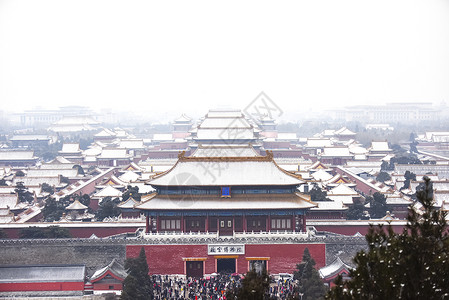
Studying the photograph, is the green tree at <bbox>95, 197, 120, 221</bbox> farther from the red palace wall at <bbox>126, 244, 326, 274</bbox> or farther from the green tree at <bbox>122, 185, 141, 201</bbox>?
the red palace wall at <bbox>126, 244, 326, 274</bbox>

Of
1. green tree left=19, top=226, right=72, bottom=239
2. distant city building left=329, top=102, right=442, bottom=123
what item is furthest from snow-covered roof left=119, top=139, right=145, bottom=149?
distant city building left=329, top=102, right=442, bottom=123

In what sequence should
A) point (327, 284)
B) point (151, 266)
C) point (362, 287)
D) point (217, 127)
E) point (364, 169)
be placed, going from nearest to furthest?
1. point (362, 287)
2. point (327, 284)
3. point (151, 266)
4. point (217, 127)
5. point (364, 169)

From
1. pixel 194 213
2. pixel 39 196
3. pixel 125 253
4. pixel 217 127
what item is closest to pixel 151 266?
pixel 125 253

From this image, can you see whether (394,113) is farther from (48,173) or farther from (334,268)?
(334,268)

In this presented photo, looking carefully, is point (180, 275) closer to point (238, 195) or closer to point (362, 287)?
point (238, 195)

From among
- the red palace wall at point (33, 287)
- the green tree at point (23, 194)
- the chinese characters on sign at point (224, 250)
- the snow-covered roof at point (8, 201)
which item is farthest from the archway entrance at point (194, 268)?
the green tree at point (23, 194)

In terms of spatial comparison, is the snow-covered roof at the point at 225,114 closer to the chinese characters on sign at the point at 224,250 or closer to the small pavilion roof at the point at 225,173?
the small pavilion roof at the point at 225,173
